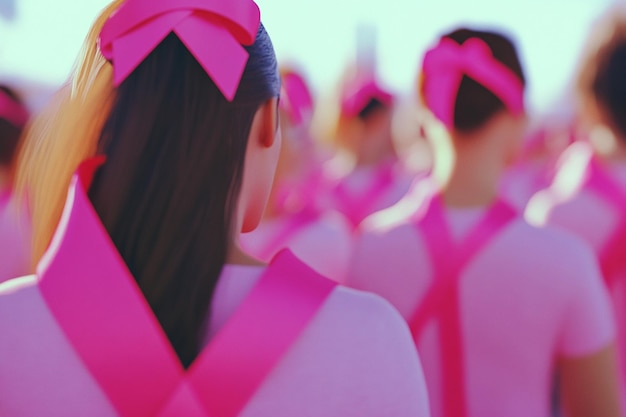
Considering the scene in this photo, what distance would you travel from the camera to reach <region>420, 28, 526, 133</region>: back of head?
2.19 metres

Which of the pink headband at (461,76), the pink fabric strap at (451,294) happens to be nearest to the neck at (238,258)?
the pink fabric strap at (451,294)

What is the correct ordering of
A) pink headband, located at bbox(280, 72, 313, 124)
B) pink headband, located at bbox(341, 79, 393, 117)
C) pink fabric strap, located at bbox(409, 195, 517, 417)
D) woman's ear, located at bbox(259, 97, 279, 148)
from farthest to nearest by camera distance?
pink headband, located at bbox(341, 79, 393, 117) → pink headband, located at bbox(280, 72, 313, 124) → pink fabric strap, located at bbox(409, 195, 517, 417) → woman's ear, located at bbox(259, 97, 279, 148)

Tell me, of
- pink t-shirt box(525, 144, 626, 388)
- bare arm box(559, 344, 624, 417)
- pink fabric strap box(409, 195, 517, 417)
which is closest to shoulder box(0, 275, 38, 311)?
pink fabric strap box(409, 195, 517, 417)

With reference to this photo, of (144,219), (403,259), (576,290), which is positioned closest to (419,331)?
(403,259)

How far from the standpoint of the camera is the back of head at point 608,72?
2.77 m

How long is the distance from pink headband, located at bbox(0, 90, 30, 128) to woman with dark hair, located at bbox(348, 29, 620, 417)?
2.05 meters

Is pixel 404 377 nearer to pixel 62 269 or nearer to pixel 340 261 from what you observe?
pixel 62 269

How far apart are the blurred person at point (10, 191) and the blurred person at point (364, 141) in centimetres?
181

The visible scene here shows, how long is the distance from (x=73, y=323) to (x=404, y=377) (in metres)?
0.44

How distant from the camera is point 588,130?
2959mm

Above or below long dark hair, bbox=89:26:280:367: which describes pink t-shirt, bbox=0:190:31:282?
below

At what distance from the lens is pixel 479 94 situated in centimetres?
221

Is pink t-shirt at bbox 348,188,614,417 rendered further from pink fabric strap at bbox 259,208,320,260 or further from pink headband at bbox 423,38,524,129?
pink fabric strap at bbox 259,208,320,260

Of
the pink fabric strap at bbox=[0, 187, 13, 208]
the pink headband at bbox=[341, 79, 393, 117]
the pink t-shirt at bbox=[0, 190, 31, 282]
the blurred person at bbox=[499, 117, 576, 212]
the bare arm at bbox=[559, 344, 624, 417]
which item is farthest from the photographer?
the blurred person at bbox=[499, 117, 576, 212]
